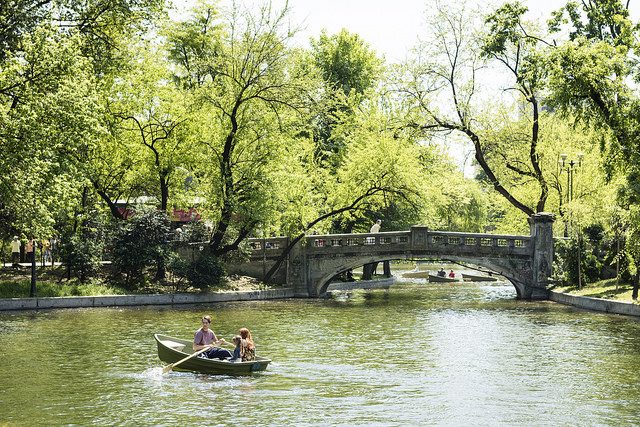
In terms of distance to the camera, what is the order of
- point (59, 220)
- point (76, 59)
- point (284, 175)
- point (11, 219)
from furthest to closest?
point (284, 175) → point (59, 220) → point (11, 219) → point (76, 59)

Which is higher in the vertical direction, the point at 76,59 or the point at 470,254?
the point at 76,59

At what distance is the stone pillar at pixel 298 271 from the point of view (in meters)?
51.4

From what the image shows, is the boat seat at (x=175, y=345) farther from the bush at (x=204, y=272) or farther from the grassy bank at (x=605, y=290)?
the grassy bank at (x=605, y=290)

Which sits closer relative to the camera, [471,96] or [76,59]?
[76,59]

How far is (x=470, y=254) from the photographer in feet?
165

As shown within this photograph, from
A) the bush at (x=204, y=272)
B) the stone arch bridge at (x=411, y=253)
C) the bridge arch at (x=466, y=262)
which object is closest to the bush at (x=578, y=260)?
the stone arch bridge at (x=411, y=253)

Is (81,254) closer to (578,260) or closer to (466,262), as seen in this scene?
(466,262)

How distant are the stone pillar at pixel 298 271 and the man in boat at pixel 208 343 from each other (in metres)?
24.1

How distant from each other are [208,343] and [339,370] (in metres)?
3.87

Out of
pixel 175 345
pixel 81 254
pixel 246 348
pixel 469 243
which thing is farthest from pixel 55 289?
pixel 469 243

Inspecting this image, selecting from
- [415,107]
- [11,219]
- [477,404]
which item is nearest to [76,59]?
[11,219]

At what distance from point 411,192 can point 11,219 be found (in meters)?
20.5

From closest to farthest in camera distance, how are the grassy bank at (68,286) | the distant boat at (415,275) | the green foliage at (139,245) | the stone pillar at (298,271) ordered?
the grassy bank at (68,286) → the green foliage at (139,245) → the stone pillar at (298,271) → the distant boat at (415,275)

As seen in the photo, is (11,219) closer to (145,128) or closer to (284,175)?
(145,128)
